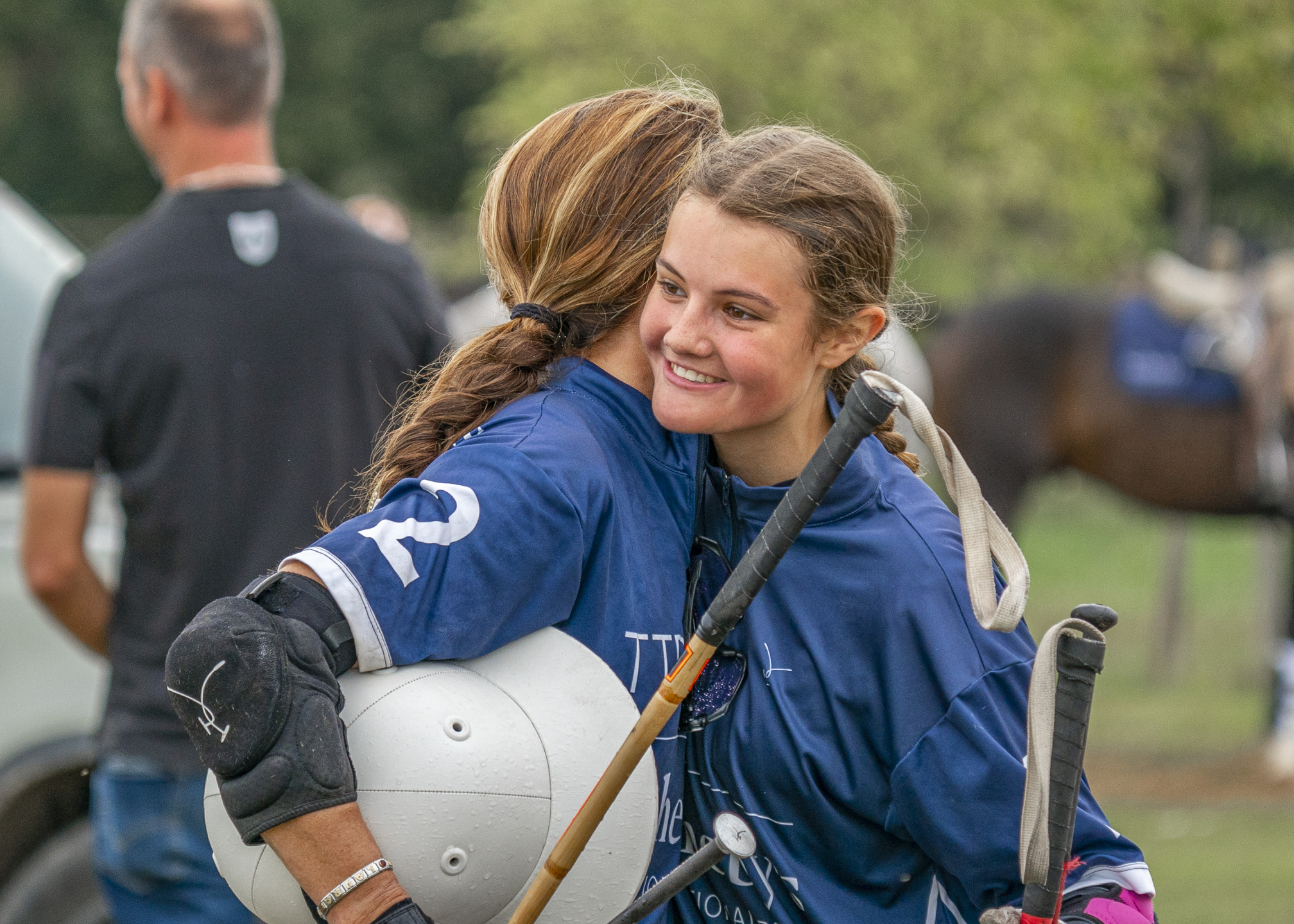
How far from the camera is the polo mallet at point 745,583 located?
173cm

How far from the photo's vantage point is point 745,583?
5.72 ft

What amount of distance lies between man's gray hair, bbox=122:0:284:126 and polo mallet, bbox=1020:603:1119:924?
235cm

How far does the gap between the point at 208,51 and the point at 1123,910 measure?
2581 millimetres

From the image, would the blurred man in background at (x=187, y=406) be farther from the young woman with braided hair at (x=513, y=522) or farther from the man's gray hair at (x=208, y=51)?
the young woman with braided hair at (x=513, y=522)

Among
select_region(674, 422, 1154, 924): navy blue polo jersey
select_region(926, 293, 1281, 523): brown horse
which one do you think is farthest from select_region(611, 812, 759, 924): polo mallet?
select_region(926, 293, 1281, 523): brown horse

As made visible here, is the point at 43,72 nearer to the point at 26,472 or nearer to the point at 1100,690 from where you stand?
the point at 1100,690

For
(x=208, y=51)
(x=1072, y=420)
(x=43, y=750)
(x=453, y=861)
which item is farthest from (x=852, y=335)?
(x=1072, y=420)

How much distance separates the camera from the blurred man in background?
3199 mm

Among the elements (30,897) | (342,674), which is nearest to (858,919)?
(342,674)

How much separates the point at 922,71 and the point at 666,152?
10161mm

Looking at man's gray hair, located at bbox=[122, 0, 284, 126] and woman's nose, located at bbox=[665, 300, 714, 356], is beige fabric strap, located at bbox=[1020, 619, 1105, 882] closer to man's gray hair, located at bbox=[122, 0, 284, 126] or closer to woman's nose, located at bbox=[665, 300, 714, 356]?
woman's nose, located at bbox=[665, 300, 714, 356]

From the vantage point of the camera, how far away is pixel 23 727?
387cm

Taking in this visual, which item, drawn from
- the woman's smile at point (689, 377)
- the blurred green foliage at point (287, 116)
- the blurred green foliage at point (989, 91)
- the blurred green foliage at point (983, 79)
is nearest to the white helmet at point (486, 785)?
the woman's smile at point (689, 377)

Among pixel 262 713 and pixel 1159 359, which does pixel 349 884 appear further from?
pixel 1159 359
